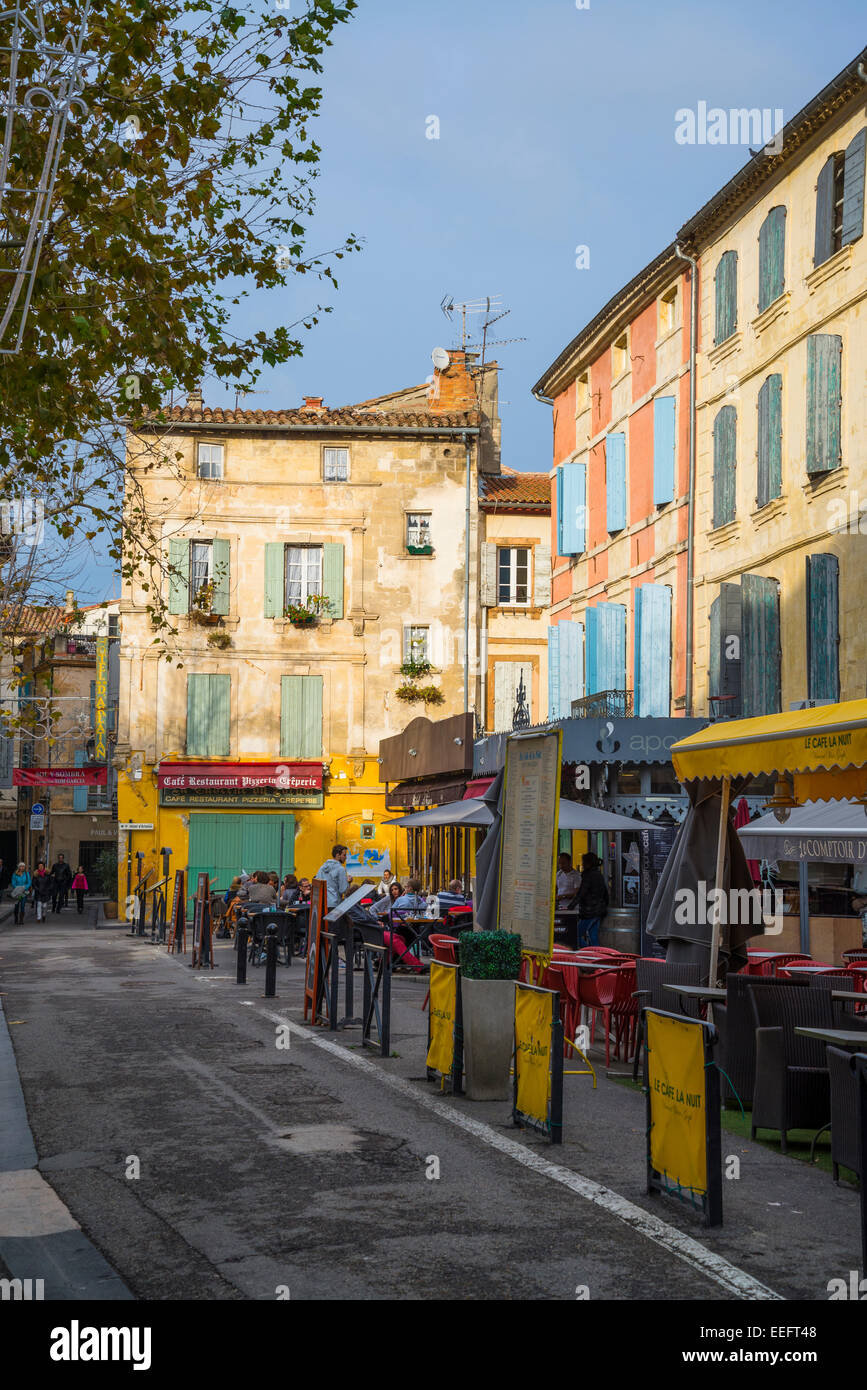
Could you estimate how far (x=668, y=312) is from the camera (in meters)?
25.5

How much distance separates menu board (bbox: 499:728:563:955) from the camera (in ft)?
32.4

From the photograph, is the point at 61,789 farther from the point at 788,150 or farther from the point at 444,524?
the point at 788,150

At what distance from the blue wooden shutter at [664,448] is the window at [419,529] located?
13.0 meters

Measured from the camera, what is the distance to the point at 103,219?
9.49 meters

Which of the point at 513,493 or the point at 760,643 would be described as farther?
the point at 513,493

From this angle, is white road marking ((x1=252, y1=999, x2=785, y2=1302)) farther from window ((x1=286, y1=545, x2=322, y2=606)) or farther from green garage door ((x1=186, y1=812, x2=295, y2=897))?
window ((x1=286, y1=545, x2=322, y2=606))

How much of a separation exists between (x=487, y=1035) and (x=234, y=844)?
2695 centimetres

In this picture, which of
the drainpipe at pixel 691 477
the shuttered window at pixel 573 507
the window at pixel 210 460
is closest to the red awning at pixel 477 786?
the drainpipe at pixel 691 477

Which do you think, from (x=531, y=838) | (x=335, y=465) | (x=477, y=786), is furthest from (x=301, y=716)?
(x=531, y=838)

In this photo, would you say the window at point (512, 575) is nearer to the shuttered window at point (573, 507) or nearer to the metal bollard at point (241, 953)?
the shuttered window at point (573, 507)

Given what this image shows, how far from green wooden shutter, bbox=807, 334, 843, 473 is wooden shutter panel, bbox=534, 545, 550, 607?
1911cm

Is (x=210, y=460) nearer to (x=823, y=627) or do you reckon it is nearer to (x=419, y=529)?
(x=419, y=529)

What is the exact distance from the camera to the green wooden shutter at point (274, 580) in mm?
36438
